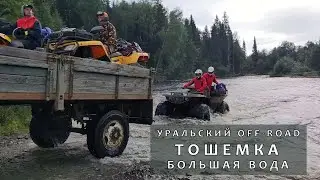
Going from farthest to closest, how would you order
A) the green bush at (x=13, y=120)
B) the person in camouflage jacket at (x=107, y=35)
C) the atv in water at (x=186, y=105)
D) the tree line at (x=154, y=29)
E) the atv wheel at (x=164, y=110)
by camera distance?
the tree line at (x=154, y=29) < the atv wheel at (x=164, y=110) < the atv in water at (x=186, y=105) < the green bush at (x=13, y=120) < the person in camouflage jacket at (x=107, y=35)

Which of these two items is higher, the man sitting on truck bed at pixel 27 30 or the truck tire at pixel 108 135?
the man sitting on truck bed at pixel 27 30

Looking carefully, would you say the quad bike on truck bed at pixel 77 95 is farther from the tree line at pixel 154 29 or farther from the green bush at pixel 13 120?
the tree line at pixel 154 29

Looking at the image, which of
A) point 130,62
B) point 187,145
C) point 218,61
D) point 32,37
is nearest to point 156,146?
point 187,145

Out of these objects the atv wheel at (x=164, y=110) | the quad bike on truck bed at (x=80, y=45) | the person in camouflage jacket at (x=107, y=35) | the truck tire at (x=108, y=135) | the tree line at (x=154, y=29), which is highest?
the tree line at (x=154, y=29)

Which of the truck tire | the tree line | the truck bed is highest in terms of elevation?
the tree line

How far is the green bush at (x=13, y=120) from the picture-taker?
10702 millimetres

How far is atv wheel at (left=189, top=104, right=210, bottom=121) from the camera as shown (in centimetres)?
1708

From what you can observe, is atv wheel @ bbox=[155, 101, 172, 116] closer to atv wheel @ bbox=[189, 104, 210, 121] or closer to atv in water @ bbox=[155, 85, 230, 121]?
Result: atv in water @ bbox=[155, 85, 230, 121]

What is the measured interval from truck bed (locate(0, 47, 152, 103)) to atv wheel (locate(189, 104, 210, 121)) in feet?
28.6

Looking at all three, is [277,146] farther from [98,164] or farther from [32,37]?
[32,37]

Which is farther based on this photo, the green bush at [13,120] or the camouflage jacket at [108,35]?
the green bush at [13,120]

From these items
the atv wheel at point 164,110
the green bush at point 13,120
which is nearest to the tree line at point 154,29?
the atv wheel at point 164,110

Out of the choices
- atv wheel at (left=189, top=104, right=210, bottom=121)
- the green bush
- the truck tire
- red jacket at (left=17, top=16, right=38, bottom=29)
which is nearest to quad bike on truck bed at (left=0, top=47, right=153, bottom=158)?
the truck tire

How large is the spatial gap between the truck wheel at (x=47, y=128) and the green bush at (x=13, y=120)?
79.3 inches
